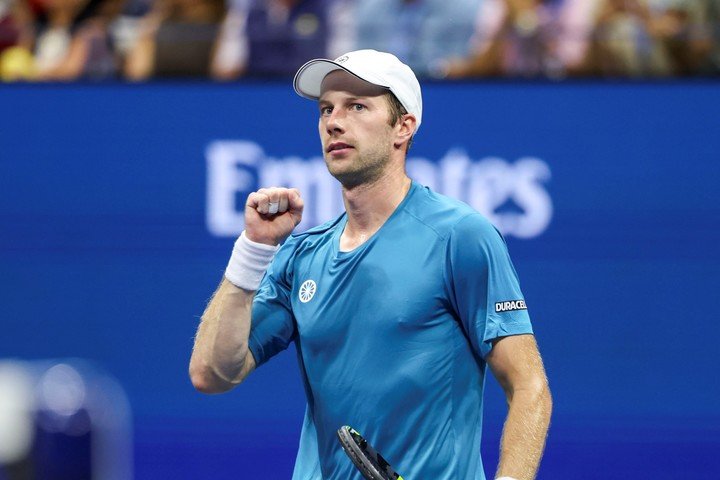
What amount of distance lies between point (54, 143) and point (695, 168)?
3.89 metres

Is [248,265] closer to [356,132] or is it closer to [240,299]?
[240,299]

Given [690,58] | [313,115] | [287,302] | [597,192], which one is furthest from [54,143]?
[287,302]

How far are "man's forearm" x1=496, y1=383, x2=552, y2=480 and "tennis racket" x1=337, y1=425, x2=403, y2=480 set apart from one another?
1.00 ft

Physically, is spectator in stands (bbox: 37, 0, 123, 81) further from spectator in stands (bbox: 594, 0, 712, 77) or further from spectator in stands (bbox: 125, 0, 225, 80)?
spectator in stands (bbox: 594, 0, 712, 77)

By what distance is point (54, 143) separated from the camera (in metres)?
7.84

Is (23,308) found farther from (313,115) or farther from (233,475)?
(313,115)

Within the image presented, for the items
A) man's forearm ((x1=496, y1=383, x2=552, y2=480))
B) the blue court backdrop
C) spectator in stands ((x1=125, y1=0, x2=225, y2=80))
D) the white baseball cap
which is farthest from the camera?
spectator in stands ((x1=125, y1=0, x2=225, y2=80))

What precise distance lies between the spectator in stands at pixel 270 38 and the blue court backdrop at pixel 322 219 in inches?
5.4

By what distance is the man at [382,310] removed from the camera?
3482mm

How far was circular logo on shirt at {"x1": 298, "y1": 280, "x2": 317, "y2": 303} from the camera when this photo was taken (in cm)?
378

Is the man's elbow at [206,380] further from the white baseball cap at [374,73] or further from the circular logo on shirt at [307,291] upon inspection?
the white baseball cap at [374,73]

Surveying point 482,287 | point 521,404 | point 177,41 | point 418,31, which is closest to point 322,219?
point 418,31

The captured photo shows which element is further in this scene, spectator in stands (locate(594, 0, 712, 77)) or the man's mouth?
spectator in stands (locate(594, 0, 712, 77))

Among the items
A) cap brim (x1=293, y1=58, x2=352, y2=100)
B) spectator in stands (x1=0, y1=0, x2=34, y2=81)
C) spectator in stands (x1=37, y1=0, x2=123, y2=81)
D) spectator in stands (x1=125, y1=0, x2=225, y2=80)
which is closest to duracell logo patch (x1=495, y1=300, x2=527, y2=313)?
cap brim (x1=293, y1=58, x2=352, y2=100)
